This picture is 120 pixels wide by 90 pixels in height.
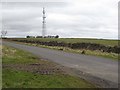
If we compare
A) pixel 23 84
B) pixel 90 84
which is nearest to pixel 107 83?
pixel 90 84

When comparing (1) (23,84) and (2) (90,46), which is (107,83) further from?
(2) (90,46)

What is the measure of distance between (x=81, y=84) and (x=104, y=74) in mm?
4065

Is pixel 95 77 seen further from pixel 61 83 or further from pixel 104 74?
pixel 61 83

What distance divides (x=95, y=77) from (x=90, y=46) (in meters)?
Answer: 37.7

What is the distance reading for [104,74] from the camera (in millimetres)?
17625

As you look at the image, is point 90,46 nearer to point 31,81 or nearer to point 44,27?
point 31,81

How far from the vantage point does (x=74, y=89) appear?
41.4ft

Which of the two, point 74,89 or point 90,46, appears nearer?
point 74,89

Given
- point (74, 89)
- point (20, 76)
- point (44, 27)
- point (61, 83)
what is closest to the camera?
point (74, 89)

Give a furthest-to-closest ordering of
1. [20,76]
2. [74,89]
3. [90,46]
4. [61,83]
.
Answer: [90,46], [20,76], [61,83], [74,89]

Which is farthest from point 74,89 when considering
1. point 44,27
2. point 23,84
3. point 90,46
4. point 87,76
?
point 44,27

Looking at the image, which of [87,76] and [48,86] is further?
[87,76]

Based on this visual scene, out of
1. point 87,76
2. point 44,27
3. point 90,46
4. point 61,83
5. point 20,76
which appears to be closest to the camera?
point 61,83

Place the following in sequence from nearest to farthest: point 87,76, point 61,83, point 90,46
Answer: point 61,83
point 87,76
point 90,46
